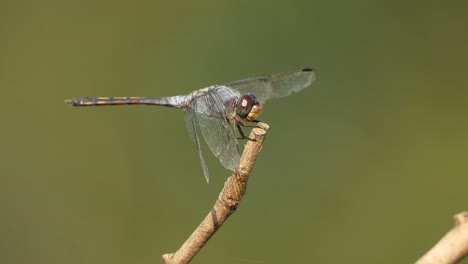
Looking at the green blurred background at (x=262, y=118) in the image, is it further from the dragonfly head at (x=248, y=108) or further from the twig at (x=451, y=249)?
the twig at (x=451, y=249)

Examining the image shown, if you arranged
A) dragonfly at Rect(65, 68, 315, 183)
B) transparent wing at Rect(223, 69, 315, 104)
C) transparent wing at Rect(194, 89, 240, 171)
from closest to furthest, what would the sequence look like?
transparent wing at Rect(194, 89, 240, 171), dragonfly at Rect(65, 68, 315, 183), transparent wing at Rect(223, 69, 315, 104)

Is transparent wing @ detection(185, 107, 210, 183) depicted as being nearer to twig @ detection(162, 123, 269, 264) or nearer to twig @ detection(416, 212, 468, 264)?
twig @ detection(162, 123, 269, 264)

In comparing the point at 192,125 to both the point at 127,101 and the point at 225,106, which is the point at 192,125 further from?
the point at 127,101

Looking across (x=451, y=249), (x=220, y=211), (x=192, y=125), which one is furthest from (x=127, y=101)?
(x=451, y=249)

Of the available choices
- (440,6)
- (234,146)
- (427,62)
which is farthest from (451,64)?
(234,146)

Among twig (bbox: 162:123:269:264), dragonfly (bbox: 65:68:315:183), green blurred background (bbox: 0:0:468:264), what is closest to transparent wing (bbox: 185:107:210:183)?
dragonfly (bbox: 65:68:315:183)

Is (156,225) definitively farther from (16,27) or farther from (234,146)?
(16,27)

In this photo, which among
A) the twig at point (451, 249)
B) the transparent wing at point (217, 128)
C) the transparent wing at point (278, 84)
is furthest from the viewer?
the transparent wing at point (278, 84)

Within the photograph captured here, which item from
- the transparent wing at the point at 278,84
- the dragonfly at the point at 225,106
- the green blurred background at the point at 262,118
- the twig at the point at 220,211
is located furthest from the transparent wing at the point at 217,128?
the twig at the point at 220,211
